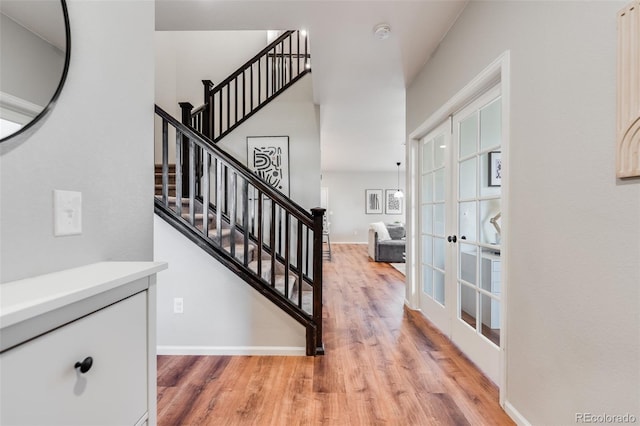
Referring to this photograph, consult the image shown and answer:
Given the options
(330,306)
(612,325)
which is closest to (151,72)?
(612,325)

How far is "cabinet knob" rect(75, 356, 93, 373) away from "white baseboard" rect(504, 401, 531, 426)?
75.1 inches

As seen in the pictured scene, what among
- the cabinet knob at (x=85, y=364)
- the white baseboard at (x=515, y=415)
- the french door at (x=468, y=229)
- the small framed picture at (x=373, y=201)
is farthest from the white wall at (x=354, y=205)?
the cabinet knob at (x=85, y=364)

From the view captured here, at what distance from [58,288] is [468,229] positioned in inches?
96.5

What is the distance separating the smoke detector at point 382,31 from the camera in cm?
228

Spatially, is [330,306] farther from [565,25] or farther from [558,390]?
[565,25]

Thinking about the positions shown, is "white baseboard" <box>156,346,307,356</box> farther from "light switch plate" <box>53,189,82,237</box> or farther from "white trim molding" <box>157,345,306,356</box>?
"light switch plate" <box>53,189,82,237</box>

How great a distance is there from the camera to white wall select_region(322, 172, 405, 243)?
10.6 metres

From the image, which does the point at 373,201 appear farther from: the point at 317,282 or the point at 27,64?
the point at 27,64

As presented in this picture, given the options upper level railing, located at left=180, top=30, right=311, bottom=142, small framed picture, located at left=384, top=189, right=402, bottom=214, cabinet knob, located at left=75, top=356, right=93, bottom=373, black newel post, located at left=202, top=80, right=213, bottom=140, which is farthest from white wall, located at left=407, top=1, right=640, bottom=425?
small framed picture, located at left=384, top=189, right=402, bottom=214

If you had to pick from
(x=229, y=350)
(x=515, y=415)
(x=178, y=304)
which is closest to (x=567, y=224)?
(x=515, y=415)

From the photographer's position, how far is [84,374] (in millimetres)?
588

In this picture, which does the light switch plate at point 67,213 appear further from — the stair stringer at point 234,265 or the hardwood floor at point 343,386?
the stair stringer at point 234,265

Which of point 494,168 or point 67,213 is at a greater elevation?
point 494,168

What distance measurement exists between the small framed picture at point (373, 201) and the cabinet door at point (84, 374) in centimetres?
1004
